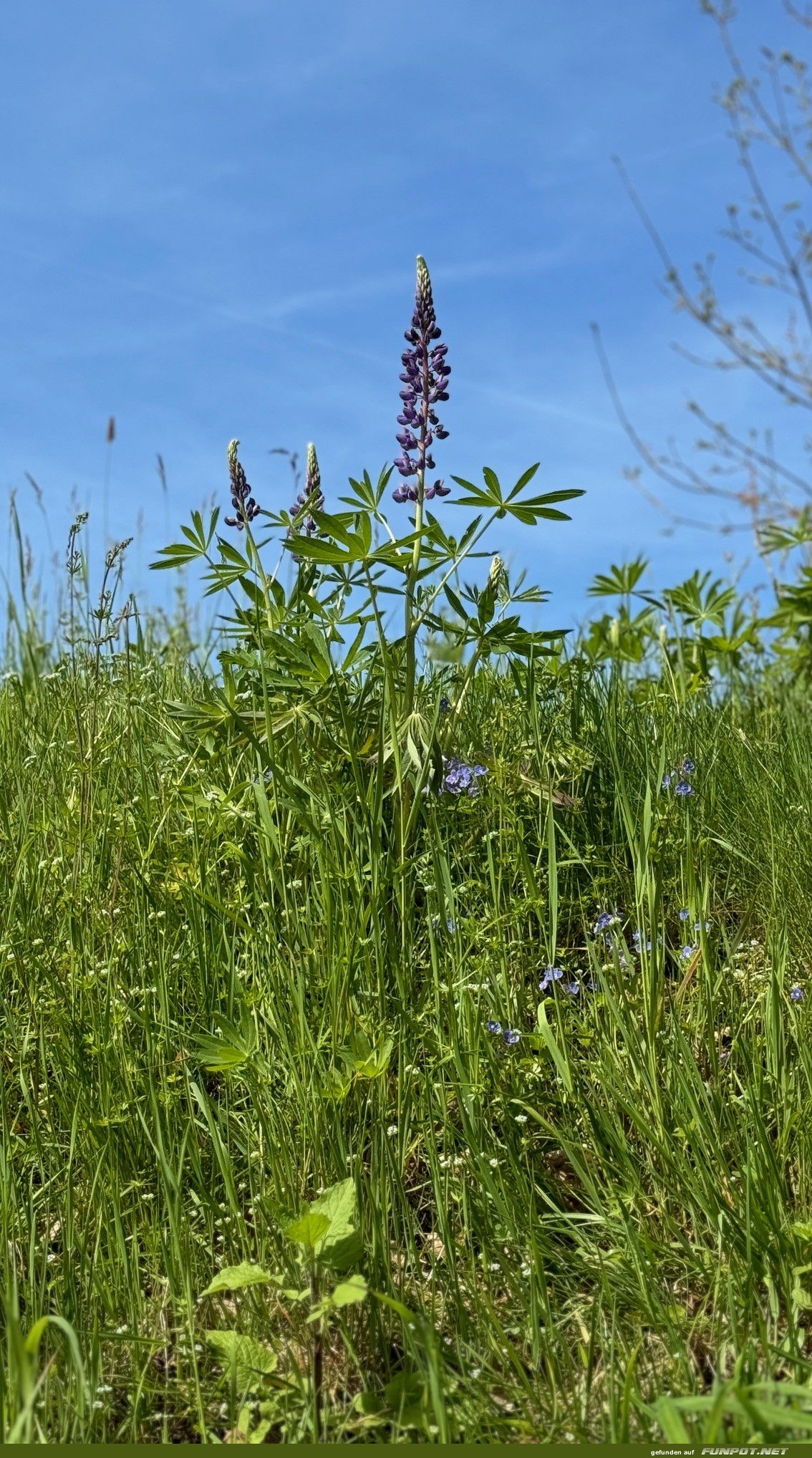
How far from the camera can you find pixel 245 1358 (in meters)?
1.79

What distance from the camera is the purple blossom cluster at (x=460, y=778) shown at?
2.72 metres

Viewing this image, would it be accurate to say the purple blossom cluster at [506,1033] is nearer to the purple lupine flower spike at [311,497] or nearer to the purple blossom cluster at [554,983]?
the purple blossom cluster at [554,983]

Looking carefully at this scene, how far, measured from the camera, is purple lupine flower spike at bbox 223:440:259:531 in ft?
9.16

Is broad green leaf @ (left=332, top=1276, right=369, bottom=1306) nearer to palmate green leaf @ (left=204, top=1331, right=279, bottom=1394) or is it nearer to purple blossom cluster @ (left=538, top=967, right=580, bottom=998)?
palmate green leaf @ (left=204, top=1331, right=279, bottom=1394)

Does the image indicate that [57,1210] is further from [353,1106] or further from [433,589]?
[433,589]

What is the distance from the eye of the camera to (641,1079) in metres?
2.25

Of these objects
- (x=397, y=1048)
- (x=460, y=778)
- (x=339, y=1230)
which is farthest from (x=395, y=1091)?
(x=460, y=778)

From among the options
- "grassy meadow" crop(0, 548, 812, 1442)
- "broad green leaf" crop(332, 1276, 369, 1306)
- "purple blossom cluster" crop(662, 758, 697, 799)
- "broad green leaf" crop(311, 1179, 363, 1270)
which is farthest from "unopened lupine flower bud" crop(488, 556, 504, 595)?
"broad green leaf" crop(332, 1276, 369, 1306)

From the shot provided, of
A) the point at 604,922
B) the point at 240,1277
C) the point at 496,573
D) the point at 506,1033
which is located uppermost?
the point at 496,573

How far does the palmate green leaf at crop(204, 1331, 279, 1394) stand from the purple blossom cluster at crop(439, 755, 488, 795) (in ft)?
4.15

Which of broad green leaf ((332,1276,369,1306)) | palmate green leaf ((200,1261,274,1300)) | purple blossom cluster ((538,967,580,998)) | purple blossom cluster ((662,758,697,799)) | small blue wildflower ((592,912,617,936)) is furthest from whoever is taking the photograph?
purple blossom cluster ((662,758,697,799))

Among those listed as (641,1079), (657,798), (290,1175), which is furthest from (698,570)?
(290,1175)

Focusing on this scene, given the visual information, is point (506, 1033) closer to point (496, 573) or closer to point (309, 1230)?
point (309, 1230)

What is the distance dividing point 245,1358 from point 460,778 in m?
1.34
